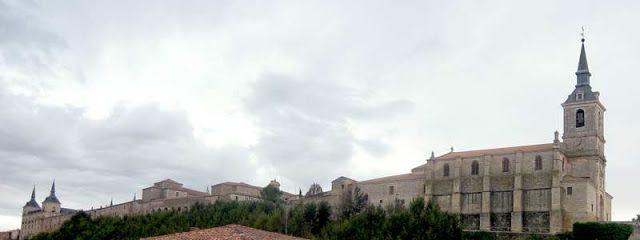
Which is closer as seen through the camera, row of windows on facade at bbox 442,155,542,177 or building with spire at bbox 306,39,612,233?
building with spire at bbox 306,39,612,233

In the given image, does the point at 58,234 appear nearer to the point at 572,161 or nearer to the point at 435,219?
the point at 435,219

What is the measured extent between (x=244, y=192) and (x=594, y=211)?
4823 centimetres

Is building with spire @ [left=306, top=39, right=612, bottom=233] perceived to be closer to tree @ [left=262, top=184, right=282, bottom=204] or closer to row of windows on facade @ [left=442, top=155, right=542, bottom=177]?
row of windows on facade @ [left=442, top=155, right=542, bottom=177]

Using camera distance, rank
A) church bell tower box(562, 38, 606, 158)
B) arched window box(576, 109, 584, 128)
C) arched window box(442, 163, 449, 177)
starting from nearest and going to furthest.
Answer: church bell tower box(562, 38, 606, 158)
arched window box(576, 109, 584, 128)
arched window box(442, 163, 449, 177)

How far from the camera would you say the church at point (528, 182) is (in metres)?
63.7

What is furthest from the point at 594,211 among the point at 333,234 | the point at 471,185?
the point at 333,234

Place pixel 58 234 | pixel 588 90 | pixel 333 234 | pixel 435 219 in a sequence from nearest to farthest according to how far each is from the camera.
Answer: pixel 435 219
pixel 333 234
pixel 588 90
pixel 58 234

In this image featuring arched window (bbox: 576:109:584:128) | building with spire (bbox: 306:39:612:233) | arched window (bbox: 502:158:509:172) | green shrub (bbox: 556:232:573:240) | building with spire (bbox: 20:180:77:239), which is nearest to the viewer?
green shrub (bbox: 556:232:573:240)

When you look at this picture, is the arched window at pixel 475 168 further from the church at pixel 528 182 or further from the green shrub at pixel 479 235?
the green shrub at pixel 479 235

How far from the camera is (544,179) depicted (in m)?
64.9

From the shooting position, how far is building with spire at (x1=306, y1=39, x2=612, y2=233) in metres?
63.6

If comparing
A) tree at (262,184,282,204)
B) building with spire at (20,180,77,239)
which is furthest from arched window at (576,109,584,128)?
building with spire at (20,180,77,239)

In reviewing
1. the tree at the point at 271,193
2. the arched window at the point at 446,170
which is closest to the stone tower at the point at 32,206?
the tree at the point at 271,193

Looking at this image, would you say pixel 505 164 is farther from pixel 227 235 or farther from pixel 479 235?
pixel 227 235
